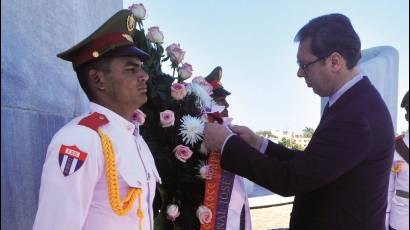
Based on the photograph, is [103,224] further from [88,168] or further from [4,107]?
[4,107]

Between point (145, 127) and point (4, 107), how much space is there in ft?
2.80

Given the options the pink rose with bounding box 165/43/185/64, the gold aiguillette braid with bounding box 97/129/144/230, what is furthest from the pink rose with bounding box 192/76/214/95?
the gold aiguillette braid with bounding box 97/129/144/230

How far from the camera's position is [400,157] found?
13.6 ft

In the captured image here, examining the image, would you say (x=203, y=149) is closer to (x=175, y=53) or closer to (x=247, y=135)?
(x=247, y=135)

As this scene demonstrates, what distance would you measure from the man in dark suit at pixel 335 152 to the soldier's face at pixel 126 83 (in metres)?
0.55

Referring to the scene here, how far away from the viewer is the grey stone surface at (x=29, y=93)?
1.85 m

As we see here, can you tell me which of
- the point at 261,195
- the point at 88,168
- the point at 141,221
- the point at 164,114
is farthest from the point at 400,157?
the point at 261,195

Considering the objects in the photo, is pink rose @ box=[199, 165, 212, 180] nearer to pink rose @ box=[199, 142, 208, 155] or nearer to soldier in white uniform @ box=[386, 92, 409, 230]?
pink rose @ box=[199, 142, 208, 155]

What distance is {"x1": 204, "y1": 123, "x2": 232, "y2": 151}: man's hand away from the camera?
2273 mm

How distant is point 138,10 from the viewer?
2.54 m

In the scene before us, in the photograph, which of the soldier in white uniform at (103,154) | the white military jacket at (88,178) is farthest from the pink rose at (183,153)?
the white military jacket at (88,178)

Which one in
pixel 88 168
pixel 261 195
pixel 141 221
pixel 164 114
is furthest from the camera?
pixel 261 195

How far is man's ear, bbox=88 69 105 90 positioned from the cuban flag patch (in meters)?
0.42

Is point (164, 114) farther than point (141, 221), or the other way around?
point (164, 114)
